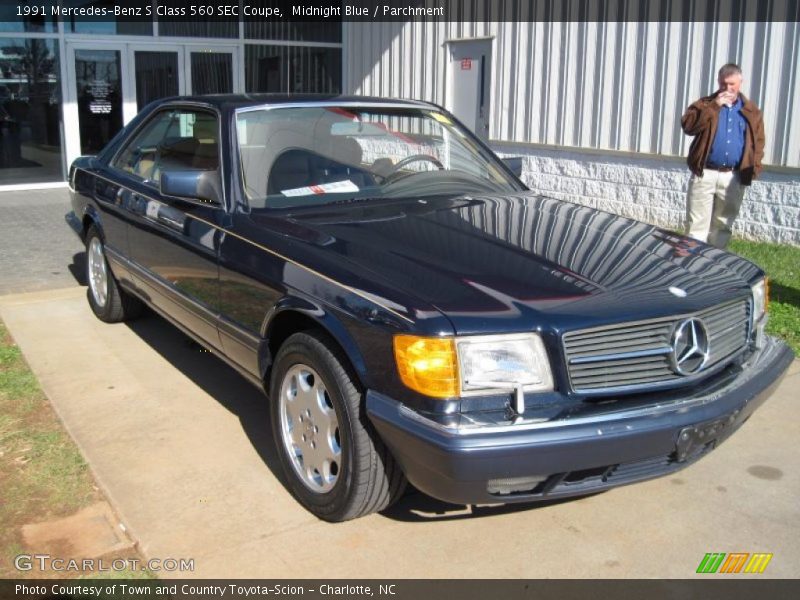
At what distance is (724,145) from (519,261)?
15.6ft

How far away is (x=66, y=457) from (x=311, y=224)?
63.0 inches

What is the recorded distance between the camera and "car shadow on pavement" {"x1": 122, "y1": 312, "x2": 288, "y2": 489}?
4.04m

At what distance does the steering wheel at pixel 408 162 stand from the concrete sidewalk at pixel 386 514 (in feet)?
4.71

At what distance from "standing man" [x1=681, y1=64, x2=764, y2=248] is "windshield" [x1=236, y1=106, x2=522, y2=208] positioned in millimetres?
3292

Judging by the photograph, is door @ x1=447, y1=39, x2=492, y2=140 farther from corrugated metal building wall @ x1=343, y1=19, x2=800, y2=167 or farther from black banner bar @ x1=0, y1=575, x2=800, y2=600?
black banner bar @ x1=0, y1=575, x2=800, y2=600

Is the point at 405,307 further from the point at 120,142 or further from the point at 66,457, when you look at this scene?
the point at 120,142

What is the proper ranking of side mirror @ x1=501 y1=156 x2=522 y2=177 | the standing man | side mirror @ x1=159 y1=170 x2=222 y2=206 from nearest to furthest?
1. side mirror @ x1=159 y1=170 x2=222 y2=206
2. side mirror @ x1=501 y1=156 x2=522 y2=177
3. the standing man

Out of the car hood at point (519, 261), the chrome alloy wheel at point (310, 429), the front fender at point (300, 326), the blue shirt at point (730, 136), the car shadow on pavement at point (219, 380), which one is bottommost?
the car shadow on pavement at point (219, 380)

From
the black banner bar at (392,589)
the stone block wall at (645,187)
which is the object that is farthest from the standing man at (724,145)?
the black banner bar at (392,589)

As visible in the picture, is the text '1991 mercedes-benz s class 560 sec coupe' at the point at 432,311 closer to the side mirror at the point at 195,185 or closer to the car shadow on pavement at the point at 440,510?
the side mirror at the point at 195,185

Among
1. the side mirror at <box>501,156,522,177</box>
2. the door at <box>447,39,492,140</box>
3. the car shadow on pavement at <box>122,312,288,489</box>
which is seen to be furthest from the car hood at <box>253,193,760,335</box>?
the door at <box>447,39,492,140</box>

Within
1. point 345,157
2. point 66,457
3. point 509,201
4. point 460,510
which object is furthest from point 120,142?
point 460,510

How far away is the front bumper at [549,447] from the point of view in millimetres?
2592

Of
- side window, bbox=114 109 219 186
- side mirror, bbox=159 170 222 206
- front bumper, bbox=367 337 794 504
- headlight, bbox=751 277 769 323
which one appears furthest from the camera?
side window, bbox=114 109 219 186
